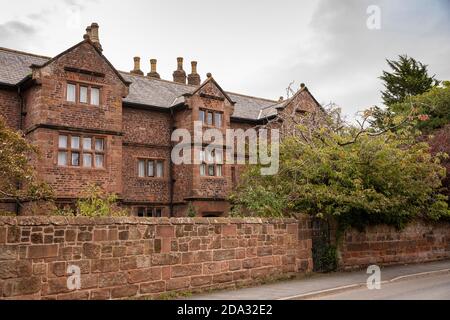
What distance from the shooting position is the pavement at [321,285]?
11.7 metres

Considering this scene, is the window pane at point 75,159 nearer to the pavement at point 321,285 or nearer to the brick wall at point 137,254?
the brick wall at point 137,254

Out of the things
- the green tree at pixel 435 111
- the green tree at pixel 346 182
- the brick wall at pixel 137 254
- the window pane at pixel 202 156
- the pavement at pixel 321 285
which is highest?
the green tree at pixel 435 111

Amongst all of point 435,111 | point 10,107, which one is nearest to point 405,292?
point 10,107

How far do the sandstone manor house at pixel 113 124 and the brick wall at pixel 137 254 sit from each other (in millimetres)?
9730

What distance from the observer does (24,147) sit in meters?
16.5

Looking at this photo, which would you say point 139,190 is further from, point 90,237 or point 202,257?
point 90,237

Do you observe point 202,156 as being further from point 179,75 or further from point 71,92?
point 179,75

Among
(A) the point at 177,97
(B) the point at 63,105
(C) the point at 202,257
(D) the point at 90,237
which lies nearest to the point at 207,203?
(A) the point at 177,97

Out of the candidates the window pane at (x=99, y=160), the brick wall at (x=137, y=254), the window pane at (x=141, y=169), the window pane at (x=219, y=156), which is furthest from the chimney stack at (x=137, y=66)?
the brick wall at (x=137, y=254)

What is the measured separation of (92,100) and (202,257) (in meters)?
12.5

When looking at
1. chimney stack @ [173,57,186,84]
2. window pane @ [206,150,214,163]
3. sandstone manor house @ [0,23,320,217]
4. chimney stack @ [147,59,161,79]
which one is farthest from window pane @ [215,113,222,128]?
chimney stack @ [173,57,186,84]

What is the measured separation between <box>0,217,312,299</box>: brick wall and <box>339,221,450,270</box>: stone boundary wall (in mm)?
3349

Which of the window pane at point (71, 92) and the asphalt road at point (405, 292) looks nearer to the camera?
the asphalt road at point (405, 292)

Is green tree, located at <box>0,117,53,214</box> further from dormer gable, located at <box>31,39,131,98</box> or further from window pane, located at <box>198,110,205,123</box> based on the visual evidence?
window pane, located at <box>198,110,205,123</box>
